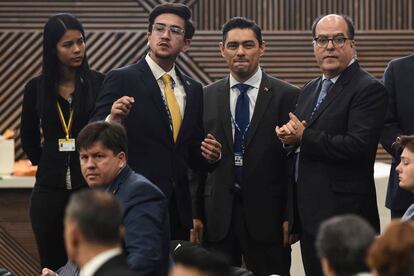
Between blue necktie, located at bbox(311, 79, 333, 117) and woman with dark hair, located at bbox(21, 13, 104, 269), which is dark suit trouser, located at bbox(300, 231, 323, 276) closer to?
blue necktie, located at bbox(311, 79, 333, 117)

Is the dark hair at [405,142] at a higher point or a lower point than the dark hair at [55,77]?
lower

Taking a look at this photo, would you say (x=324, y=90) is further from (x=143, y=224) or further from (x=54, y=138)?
(x=143, y=224)

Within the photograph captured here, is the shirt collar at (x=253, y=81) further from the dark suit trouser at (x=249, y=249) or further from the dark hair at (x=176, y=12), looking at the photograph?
the dark suit trouser at (x=249, y=249)

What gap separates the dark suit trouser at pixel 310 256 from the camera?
4.82 metres

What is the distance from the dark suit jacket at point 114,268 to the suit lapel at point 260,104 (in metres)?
2.40

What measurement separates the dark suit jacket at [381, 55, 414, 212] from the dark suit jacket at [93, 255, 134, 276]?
2.43 meters

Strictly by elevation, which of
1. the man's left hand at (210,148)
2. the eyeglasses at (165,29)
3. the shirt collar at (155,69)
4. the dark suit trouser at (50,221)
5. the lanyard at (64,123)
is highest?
the eyeglasses at (165,29)

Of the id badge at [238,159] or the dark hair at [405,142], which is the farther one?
the id badge at [238,159]

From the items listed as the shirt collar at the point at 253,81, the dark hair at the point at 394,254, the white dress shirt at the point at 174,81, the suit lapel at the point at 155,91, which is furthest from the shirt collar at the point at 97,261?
the shirt collar at the point at 253,81

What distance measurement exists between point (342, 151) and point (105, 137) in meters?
1.25

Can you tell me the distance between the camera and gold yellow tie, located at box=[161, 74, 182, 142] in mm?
5004

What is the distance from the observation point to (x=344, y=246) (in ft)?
9.22

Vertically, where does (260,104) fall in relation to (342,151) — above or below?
above

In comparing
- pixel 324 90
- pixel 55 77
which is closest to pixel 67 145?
pixel 55 77
